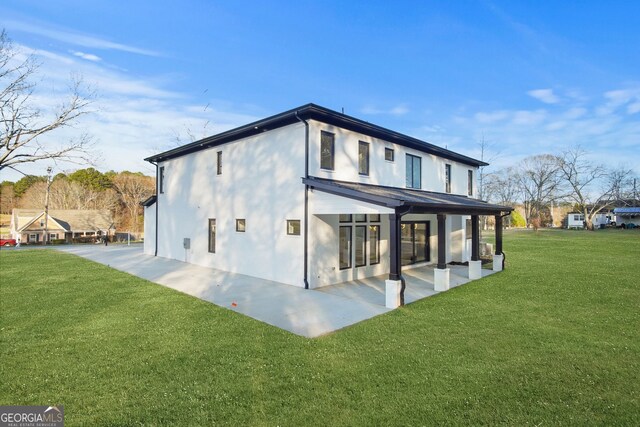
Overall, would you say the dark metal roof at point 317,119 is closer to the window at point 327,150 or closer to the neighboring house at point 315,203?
the neighboring house at point 315,203

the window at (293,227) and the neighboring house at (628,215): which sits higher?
the neighboring house at (628,215)

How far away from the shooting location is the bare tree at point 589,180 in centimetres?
4622

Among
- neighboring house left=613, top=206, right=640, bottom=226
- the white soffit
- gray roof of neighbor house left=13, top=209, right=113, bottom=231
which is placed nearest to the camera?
the white soffit

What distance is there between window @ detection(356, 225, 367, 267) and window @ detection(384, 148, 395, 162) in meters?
2.89

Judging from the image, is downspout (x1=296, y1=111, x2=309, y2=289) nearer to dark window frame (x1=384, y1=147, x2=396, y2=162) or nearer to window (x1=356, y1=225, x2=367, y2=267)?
window (x1=356, y1=225, x2=367, y2=267)

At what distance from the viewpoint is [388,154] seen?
1238 centimetres

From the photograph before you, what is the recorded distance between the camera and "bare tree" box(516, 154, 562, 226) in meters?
49.0

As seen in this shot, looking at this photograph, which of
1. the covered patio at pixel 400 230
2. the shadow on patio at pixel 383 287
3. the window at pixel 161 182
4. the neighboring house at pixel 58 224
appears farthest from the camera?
the neighboring house at pixel 58 224

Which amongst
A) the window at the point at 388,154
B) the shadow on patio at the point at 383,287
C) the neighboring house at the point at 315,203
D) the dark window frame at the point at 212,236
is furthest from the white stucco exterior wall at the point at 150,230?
the window at the point at 388,154

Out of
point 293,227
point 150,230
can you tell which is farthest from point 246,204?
point 150,230

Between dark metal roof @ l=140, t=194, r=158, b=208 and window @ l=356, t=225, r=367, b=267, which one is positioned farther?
dark metal roof @ l=140, t=194, r=158, b=208

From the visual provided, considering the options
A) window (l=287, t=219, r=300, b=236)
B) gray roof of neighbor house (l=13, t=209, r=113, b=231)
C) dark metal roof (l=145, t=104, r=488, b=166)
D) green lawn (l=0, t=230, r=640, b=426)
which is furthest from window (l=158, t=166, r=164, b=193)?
gray roof of neighbor house (l=13, t=209, r=113, b=231)

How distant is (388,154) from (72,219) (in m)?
41.5

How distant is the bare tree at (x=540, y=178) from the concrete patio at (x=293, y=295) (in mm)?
46614
